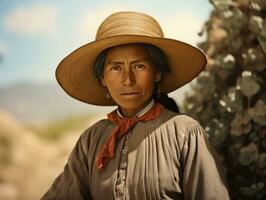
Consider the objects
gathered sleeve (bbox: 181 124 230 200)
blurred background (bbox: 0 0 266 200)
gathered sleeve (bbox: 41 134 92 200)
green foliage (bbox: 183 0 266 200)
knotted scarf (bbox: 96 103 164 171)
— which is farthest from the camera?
blurred background (bbox: 0 0 266 200)

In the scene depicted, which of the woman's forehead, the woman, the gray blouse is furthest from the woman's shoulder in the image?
the woman's forehead

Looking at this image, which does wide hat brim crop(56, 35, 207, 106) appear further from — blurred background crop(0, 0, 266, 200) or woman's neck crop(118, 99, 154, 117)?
blurred background crop(0, 0, 266, 200)

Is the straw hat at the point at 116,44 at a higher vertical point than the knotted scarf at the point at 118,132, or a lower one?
higher

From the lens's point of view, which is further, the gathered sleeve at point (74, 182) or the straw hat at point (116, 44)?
the gathered sleeve at point (74, 182)

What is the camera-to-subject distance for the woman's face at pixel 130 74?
1377 millimetres

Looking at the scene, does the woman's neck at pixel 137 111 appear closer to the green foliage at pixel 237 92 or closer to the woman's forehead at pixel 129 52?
the woman's forehead at pixel 129 52

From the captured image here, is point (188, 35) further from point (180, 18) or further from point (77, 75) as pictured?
point (77, 75)

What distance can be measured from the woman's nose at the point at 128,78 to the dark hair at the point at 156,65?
9cm

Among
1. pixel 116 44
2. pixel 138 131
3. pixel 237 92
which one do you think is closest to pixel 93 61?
pixel 116 44

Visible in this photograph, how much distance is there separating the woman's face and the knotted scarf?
4 centimetres

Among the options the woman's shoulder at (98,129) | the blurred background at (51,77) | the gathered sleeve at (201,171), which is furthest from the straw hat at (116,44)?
the blurred background at (51,77)

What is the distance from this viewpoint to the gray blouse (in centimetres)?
130

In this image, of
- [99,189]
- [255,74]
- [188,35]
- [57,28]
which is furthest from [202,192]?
[57,28]

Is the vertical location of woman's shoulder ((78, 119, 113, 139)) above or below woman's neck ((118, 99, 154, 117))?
below
